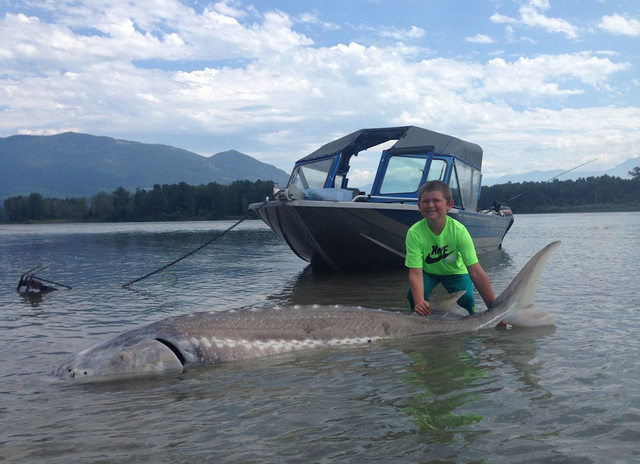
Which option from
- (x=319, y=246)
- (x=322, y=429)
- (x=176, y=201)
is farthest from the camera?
(x=176, y=201)

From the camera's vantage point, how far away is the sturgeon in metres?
3.82

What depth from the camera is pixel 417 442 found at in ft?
7.98

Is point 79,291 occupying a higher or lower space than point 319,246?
lower

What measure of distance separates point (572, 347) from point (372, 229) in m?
5.69

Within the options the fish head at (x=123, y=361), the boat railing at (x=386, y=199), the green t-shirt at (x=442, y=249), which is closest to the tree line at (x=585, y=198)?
the boat railing at (x=386, y=199)

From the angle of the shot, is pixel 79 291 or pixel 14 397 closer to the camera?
pixel 14 397

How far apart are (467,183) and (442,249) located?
7749 millimetres

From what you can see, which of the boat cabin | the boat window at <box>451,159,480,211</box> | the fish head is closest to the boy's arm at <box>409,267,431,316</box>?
the fish head

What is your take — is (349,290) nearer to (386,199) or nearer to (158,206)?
(386,199)

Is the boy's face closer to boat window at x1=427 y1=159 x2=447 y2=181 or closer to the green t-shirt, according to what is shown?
the green t-shirt

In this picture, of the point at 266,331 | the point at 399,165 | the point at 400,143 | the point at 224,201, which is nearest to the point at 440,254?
the point at 266,331

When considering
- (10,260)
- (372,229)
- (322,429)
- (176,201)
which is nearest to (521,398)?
(322,429)

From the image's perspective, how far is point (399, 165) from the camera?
1123cm

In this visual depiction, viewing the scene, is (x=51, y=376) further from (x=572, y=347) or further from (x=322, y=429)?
(x=572, y=347)
